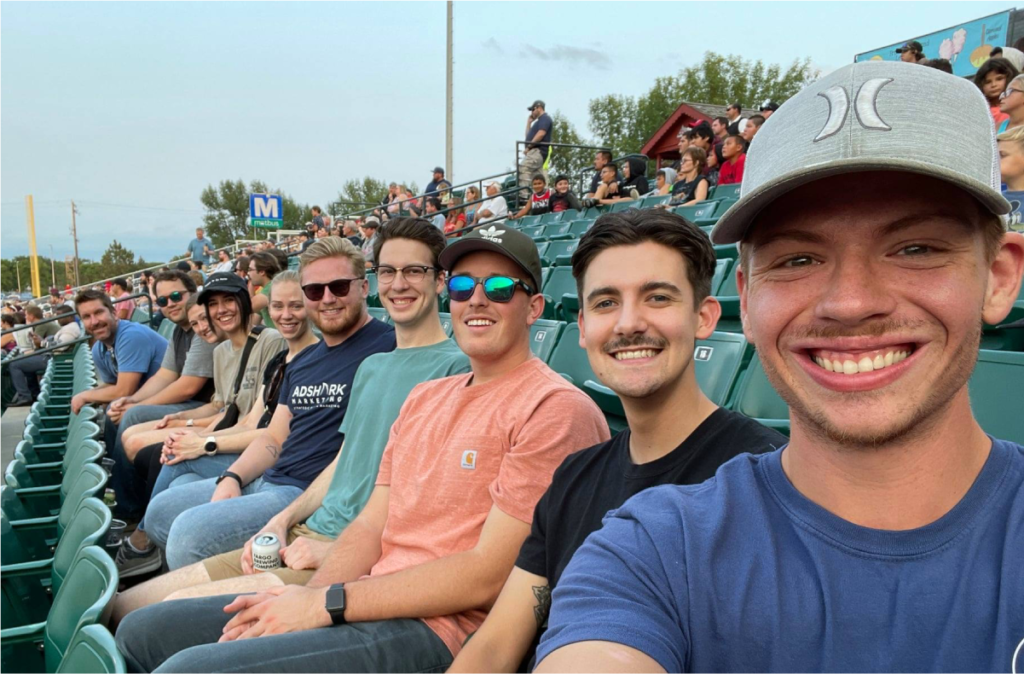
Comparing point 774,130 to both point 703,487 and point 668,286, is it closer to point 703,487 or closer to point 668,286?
point 703,487

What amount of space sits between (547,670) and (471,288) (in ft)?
5.12

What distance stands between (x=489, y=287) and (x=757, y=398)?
110cm

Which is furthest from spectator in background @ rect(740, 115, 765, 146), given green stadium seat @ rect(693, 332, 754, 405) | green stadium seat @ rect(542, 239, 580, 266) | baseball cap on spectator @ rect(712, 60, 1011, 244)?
baseball cap on spectator @ rect(712, 60, 1011, 244)

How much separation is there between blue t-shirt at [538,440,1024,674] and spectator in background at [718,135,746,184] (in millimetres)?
7583

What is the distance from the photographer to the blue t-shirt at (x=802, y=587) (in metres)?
0.77

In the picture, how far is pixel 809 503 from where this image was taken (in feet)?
2.87

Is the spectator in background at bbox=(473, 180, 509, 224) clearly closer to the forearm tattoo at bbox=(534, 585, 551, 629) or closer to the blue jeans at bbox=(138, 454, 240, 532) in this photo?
the blue jeans at bbox=(138, 454, 240, 532)

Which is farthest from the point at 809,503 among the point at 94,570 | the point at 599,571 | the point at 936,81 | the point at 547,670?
the point at 94,570

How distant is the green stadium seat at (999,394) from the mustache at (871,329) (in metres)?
1.21

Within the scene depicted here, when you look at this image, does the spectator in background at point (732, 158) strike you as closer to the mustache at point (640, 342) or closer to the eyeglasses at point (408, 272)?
the eyeglasses at point (408, 272)

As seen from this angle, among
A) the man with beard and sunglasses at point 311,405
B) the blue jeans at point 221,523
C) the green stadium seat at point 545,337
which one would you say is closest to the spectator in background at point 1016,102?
the green stadium seat at point 545,337

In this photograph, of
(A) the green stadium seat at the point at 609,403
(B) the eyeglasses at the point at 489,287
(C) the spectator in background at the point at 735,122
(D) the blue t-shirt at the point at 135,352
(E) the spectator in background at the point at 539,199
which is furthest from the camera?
(E) the spectator in background at the point at 539,199

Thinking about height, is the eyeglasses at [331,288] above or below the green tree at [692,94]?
below

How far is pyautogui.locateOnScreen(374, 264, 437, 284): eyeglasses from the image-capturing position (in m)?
3.03
